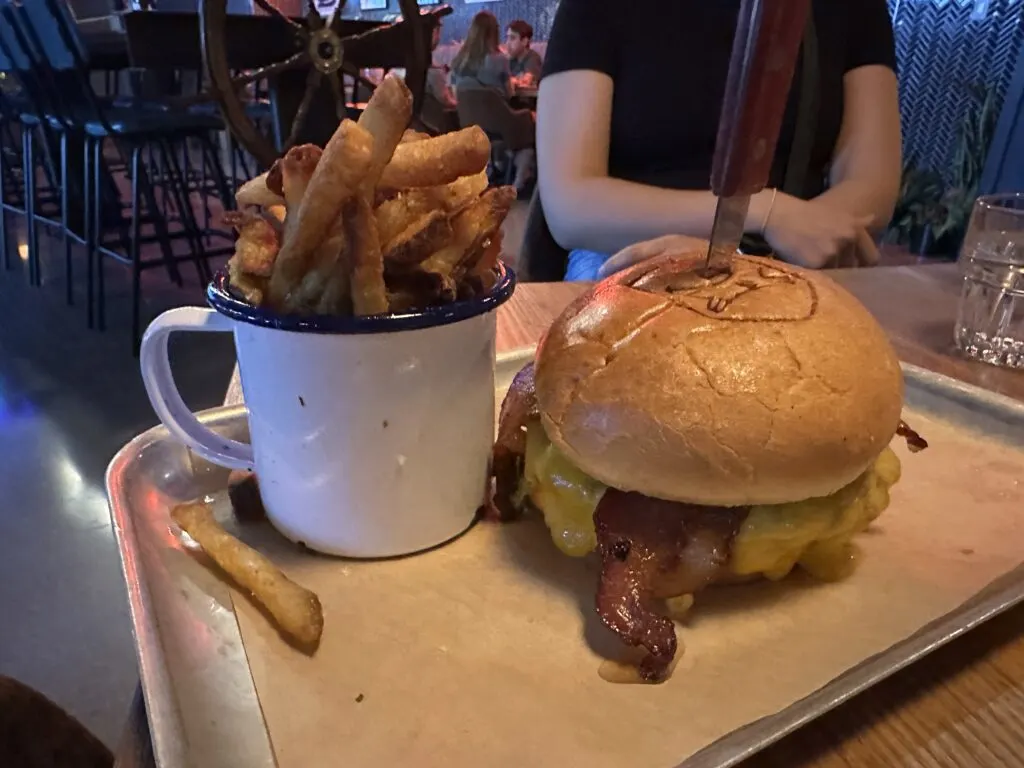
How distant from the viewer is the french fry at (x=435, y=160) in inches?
29.7

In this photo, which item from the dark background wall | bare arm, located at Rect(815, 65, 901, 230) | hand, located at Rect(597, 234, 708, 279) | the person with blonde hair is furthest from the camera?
the dark background wall

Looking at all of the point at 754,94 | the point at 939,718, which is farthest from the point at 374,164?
the point at 939,718

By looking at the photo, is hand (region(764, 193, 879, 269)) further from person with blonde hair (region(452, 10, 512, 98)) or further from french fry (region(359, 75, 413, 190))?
person with blonde hair (region(452, 10, 512, 98))

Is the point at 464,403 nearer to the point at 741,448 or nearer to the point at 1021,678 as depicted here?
the point at 741,448

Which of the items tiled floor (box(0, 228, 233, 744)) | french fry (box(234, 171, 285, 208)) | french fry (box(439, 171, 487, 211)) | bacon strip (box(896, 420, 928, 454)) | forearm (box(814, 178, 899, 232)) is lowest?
tiled floor (box(0, 228, 233, 744))

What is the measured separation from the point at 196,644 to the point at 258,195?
446 millimetres

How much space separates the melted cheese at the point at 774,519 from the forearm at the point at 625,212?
117 cm

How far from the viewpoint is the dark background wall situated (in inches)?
380

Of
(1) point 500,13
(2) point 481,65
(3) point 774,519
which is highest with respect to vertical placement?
(1) point 500,13

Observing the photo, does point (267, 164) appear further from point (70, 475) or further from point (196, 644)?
point (70, 475)

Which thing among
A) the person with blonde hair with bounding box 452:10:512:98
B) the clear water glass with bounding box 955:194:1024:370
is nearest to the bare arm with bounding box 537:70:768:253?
the clear water glass with bounding box 955:194:1024:370

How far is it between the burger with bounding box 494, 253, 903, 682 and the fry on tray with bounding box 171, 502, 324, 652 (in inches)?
10.9

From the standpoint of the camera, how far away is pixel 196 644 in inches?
29.9

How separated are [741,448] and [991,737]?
306 millimetres
